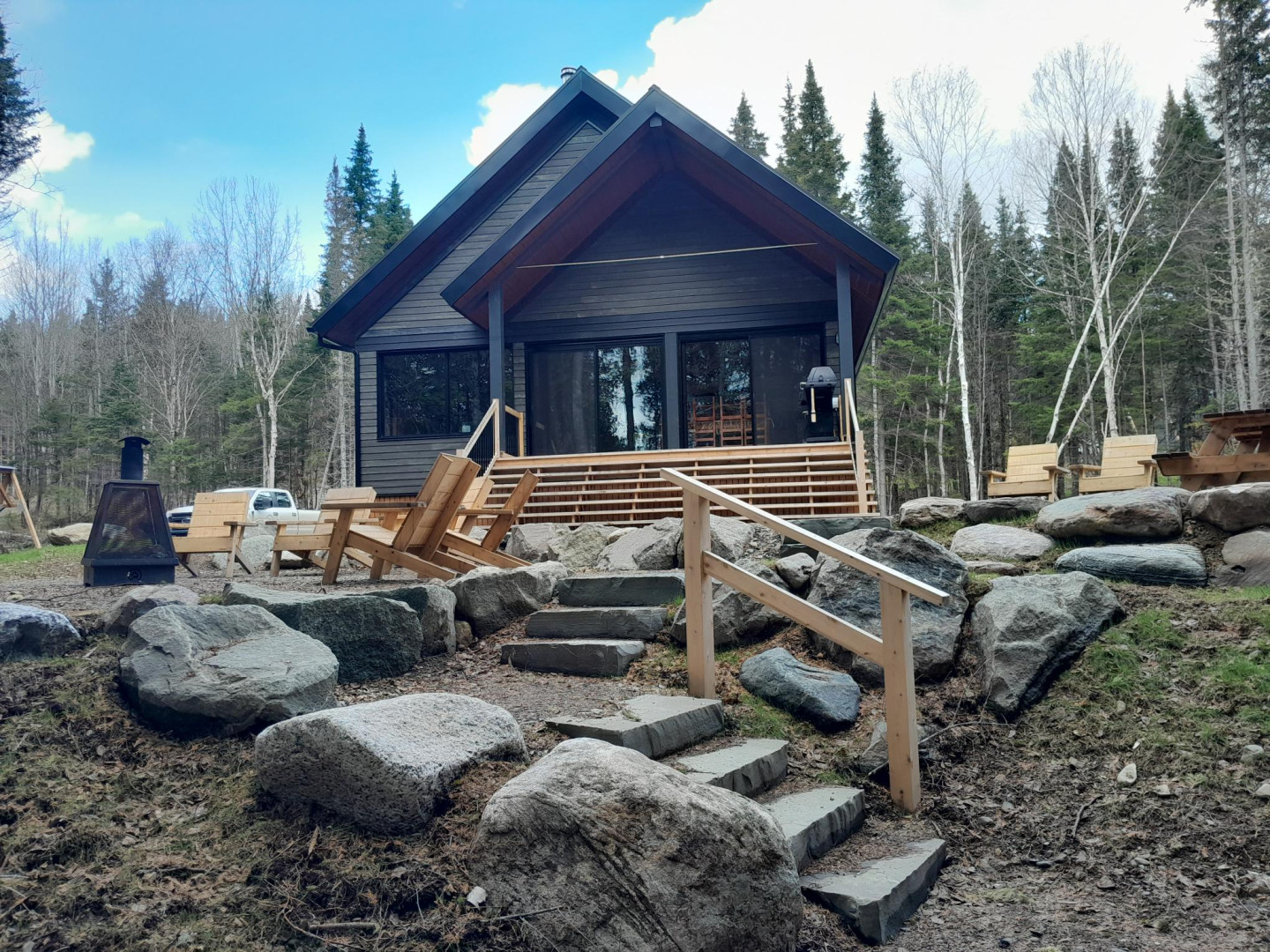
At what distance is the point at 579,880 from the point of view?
8.42ft

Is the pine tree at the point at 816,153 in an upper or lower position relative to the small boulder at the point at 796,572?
upper

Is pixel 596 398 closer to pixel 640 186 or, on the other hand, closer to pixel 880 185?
pixel 640 186

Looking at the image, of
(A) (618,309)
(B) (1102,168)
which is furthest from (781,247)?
(B) (1102,168)

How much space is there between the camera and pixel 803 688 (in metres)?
4.66

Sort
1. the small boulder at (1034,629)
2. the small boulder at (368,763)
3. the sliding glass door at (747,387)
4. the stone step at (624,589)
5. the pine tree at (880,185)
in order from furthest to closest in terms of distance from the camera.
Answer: the pine tree at (880,185)
the sliding glass door at (747,387)
the stone step at (624,589)
the small boulder at (1034,629)
the small boulder at (368,763)

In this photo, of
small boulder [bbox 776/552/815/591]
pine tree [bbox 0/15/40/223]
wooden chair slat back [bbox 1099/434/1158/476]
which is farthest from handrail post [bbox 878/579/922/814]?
pine tree [bbox 0/15/40/223]

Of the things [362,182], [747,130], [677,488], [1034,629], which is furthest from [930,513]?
[362,182]

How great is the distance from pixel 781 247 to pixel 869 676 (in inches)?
408

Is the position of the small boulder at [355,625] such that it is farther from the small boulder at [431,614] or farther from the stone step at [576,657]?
the stone step at [576,657]

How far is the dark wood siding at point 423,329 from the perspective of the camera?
16.3 metres

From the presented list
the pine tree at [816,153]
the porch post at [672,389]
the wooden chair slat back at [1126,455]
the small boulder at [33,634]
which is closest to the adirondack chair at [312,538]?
the small boulder at [33,634]

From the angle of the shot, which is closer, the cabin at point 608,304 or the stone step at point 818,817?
the stone step at point 818,817

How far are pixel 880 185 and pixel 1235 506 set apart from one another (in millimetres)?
32409

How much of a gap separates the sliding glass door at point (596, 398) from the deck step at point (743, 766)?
39.3ft
